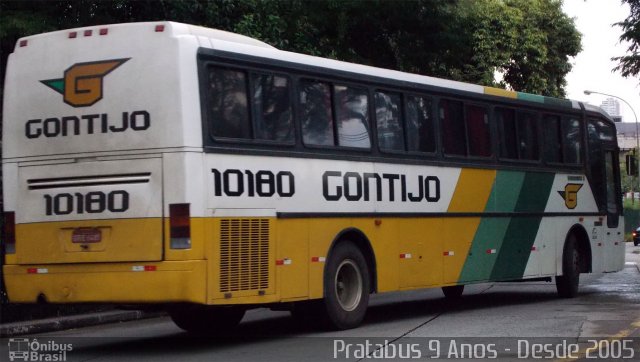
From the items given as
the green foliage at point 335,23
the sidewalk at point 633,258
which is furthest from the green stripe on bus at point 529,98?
the sidewalk at point 633,258

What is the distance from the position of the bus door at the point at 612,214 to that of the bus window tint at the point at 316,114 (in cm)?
855

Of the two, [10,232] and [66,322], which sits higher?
[10,232]

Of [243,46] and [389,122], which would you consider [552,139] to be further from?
[243,46]

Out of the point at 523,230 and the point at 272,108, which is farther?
the point at 523,230

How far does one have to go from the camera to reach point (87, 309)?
1734cm

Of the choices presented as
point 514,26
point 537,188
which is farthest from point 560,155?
point 514,26

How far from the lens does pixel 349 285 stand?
14.4 meters

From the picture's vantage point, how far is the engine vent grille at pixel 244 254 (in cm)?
1209

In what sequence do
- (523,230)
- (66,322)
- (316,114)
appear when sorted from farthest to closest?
(523,230), (66,322), (316,114)

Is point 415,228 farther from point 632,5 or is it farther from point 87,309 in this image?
point 632,5

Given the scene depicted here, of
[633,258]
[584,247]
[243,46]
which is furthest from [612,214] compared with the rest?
[633,258]

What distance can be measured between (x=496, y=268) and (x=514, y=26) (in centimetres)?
2663

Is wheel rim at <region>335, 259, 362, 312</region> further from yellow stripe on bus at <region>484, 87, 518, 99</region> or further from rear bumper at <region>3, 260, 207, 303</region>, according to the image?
yellow stripe on bus at <region>484, 87, 518, 99</region>

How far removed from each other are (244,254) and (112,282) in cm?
143
